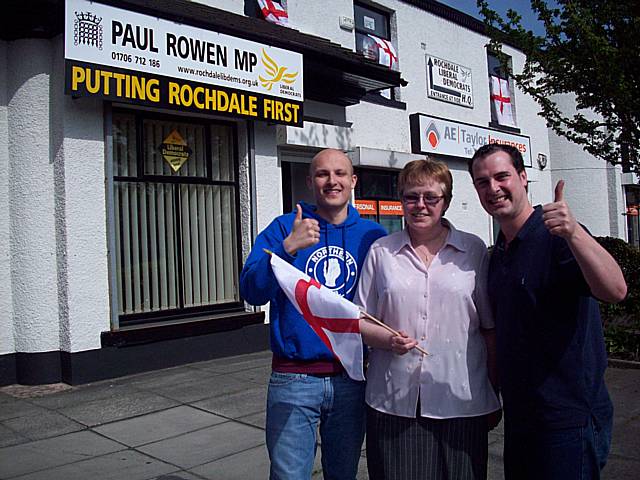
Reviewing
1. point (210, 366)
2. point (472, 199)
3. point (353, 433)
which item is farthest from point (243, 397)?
point (472, 199)

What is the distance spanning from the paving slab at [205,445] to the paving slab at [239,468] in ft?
0.27

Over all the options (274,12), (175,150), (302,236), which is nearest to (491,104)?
(274,12)

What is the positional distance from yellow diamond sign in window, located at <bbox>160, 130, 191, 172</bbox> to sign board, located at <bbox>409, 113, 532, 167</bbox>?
5310 mm

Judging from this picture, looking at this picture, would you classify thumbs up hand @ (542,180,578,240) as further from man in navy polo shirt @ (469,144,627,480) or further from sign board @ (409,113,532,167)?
sign board @ (409,113,532,167)

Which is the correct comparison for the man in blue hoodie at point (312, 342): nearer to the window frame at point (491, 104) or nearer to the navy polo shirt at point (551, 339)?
the navy polo shirt at point (551, 339)

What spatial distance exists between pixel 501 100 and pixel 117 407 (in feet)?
40.3

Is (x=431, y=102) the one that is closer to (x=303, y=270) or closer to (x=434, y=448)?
(x=303, y=270)

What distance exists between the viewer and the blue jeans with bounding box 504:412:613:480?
6.98 feet

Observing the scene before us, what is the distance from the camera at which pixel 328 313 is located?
97.7 inches

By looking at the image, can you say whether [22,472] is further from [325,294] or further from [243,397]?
[325,294]

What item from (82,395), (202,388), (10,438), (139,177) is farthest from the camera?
(139,177)

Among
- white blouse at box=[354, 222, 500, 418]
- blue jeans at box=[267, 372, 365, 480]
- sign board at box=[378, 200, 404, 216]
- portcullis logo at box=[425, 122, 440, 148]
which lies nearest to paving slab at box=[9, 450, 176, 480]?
blue jeans at box=[267, 372, 365, 480]

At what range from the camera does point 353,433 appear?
2.70 m

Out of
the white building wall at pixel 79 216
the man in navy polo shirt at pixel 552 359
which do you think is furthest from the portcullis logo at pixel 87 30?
the man in navy polo shirt at pixel 552 359
